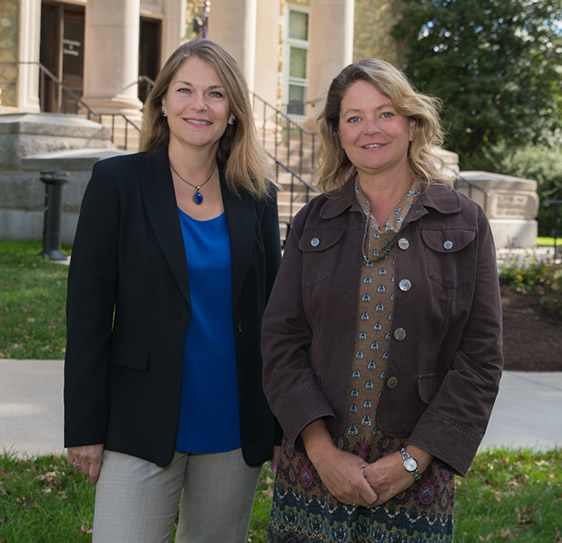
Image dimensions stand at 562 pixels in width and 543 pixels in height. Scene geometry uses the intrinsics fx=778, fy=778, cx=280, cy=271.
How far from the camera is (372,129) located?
6.93 ft

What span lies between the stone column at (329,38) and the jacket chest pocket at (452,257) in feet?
51.9

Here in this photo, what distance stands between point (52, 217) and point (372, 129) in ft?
28.0

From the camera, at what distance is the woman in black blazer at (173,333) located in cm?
229

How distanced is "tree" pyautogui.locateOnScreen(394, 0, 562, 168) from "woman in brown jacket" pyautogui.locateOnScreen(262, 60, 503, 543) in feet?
74.3

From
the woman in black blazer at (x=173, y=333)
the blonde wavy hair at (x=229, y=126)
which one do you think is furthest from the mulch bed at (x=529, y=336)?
the woman in black blazer at (x=173, y=333)

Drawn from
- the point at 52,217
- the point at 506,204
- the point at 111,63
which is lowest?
the point at 52,217

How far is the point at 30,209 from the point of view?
12.1m

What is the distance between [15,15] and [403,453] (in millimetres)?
17281

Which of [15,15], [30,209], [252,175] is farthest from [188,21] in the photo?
[252,175]

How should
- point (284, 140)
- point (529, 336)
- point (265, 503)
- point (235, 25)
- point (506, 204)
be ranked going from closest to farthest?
1. point (265, 503)
2. point (529, 336)
3. point (235, 25)
4. point (284, 140)
5. point (506, 204)

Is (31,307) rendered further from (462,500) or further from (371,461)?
A: (371,461)

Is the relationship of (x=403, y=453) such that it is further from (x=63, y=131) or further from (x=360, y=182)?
(x=63, y=131)

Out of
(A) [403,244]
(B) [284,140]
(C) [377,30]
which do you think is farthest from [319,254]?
(C) [377,30]

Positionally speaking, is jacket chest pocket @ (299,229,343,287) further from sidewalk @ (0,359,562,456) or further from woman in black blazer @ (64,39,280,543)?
sidewalk @ (0,359,562,456)
